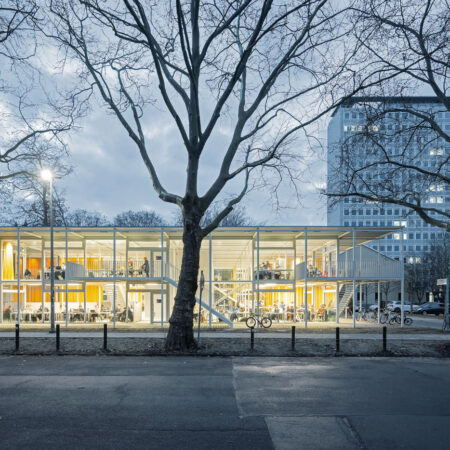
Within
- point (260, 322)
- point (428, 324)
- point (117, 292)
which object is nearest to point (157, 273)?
point (117, 292)

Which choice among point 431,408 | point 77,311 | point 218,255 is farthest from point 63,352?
point 218,255

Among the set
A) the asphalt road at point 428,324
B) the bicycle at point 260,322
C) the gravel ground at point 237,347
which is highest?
the gravel ground at point 237,347

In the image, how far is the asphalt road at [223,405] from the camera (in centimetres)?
571

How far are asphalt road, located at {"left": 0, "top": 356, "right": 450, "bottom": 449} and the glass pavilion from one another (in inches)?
538

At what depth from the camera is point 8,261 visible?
29094 mm

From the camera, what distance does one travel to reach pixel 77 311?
91.1 feet

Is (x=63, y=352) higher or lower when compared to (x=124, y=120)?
lower

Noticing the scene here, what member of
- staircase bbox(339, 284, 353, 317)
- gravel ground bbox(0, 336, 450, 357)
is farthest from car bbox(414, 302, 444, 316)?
gravel ground bbox(0, 336, 450, 357)

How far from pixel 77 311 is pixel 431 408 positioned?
24204mm

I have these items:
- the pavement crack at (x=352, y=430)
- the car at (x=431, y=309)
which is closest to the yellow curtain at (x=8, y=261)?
the pavement crack at (x=352, y=430)

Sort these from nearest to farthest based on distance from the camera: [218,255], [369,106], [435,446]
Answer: [435,446]
[369,106]
[218,255]

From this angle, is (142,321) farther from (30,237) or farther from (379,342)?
(379,342)

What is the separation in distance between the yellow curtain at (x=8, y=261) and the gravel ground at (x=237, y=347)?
13.0 metres

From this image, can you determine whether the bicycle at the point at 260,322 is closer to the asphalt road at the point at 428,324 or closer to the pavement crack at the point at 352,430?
the asphalt road at the point at 428,324
